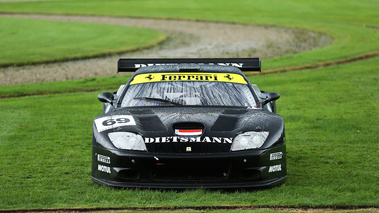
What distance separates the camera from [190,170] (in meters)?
5.88

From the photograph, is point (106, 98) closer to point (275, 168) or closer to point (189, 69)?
point (189, 69)

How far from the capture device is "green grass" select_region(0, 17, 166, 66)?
2341 cm

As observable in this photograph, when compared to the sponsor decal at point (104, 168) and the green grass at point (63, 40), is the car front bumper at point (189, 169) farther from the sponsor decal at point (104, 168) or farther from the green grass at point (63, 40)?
the green grass at point (63, 40)

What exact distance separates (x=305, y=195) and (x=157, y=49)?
65.1 ft

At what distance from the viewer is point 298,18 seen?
42094 mm

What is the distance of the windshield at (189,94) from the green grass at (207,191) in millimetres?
967

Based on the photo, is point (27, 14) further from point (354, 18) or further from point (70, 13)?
point (354, 18)

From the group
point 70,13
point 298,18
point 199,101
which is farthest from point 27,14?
point 199,101

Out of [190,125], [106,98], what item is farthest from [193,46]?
[190,125]

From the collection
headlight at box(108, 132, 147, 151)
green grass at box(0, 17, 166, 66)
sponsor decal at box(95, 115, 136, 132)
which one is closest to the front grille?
headlight at box(108, 132, 147, 151)

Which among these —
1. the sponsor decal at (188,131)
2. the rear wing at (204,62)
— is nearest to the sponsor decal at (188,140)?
the sponsor decal at (188,131)

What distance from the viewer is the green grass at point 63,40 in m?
23.4

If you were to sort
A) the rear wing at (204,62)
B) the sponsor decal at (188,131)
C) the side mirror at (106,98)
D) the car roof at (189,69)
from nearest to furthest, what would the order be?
the sponsor decal at (188,131) → the side mirror at (106,98) → the car roof at (189,69) → the rear wing at (204,62)

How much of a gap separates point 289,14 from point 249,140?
40953 millimetres
